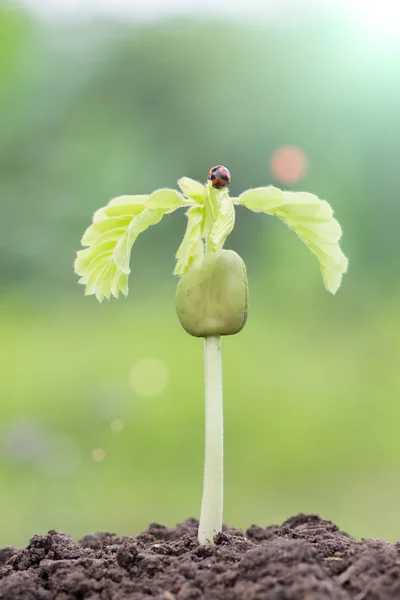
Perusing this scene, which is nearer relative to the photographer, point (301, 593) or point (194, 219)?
point (301, 593)

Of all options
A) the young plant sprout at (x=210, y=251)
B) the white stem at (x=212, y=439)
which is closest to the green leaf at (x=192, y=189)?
the young plant sprout at (x=210, y=251)

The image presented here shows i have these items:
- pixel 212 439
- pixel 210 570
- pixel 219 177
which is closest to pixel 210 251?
pixel 219 177

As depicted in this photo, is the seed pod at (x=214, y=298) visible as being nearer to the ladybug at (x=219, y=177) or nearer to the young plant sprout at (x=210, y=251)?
the young plant sprout at (x=210, y=251)

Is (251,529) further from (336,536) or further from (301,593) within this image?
(301,593)

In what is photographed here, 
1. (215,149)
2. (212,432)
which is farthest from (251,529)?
(215,149)

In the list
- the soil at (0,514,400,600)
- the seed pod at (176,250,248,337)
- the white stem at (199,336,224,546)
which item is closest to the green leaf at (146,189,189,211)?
the seed pod at (176,250,248,337)

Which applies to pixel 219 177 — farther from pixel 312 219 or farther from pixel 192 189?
pixel 312 219

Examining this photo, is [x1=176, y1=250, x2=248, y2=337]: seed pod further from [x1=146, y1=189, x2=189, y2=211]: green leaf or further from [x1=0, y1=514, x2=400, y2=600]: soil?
[x1=0, y1=514, x2=400, y2=600]: soil
